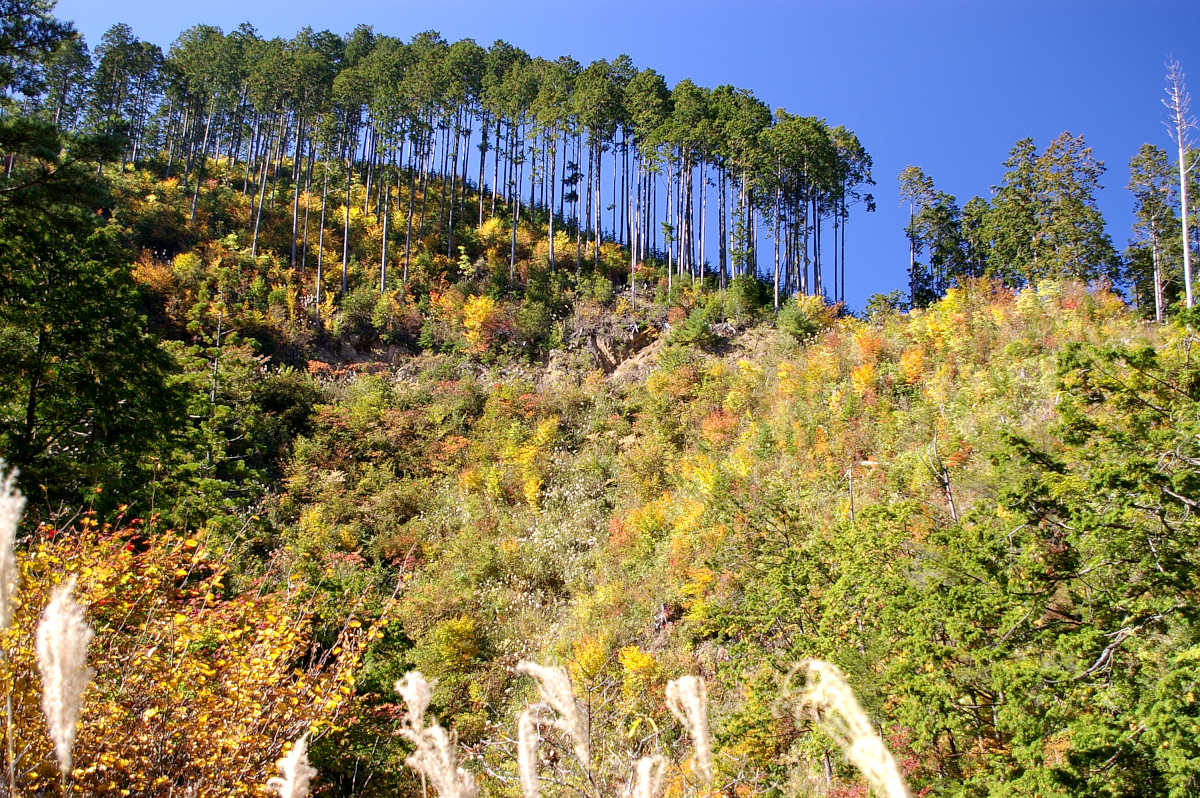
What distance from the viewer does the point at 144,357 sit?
485 inches

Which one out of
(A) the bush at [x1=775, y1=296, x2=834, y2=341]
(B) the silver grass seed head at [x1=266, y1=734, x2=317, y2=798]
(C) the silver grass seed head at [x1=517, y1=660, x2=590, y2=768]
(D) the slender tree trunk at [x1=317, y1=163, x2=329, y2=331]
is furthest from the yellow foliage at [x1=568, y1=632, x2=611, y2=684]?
(D) the slender tree trunk at [x1=317, y1=163, x2=329, y2=331]

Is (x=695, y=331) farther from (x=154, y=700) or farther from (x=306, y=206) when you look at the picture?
(x=154, y=700)

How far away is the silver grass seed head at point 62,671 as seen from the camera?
111cm

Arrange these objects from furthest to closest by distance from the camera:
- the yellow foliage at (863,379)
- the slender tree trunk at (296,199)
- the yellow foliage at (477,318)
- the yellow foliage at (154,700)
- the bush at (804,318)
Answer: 1. the slender tree trunk at (296,199)
2. the yellow foliage at (477,318)
3. the bush at (804,318)
4. the yellow foliage at (863,379)
5. the yellow foliage at (154,700)

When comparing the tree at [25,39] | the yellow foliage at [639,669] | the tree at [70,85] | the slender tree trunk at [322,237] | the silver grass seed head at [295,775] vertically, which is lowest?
the yellow foliage at [639,669]

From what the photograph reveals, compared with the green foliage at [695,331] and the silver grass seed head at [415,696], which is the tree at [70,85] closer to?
the green foliage at [695,331]

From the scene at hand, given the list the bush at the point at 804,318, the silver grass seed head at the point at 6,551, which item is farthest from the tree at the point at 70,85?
the silver grass seed head at the point at 6,551

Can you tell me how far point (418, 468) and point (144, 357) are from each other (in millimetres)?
10175

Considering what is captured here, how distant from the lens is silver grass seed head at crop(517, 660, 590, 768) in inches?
60.2

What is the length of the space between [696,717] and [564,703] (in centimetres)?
33

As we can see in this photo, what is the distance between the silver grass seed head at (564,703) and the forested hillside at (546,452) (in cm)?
3

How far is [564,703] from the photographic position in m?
1.61

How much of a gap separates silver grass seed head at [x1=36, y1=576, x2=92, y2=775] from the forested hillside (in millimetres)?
10

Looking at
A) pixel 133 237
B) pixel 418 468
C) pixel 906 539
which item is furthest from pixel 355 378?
pixel 906 539
